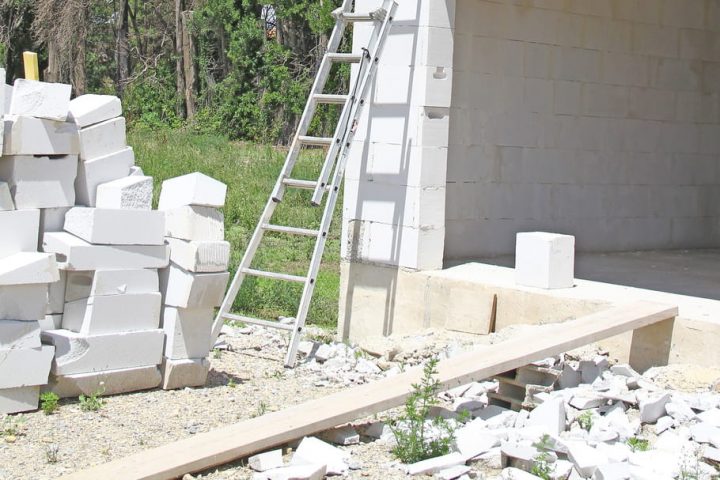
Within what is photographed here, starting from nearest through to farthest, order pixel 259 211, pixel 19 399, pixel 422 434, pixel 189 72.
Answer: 1. pixel 422 434
2. pixel 19 399
3. pixel 259 211
4. pixel 189 72

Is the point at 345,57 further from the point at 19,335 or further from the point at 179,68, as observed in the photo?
the point at 179,68

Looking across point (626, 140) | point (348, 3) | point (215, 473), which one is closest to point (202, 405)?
point (215, 473)

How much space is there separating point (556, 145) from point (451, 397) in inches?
142

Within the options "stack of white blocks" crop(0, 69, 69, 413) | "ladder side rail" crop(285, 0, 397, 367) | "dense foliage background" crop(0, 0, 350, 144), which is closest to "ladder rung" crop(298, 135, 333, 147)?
"ladder side rail" crop(285, 0, 397, 367)

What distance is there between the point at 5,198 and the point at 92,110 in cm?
79

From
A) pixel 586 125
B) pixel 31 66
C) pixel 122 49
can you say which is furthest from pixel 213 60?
pixel 31 66

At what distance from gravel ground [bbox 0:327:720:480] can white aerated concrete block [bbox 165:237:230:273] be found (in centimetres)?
83

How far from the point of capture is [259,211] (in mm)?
14336

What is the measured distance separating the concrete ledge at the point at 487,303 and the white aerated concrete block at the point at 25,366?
10.7ft

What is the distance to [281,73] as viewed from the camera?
1005 inches

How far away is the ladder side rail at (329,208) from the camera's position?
730cm

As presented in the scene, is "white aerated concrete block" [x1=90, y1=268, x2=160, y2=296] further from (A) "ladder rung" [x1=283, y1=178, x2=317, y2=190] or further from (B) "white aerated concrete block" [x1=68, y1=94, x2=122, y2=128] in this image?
(A) "ladder rung" [x1=283, y1=178, x2=317, y2=190]

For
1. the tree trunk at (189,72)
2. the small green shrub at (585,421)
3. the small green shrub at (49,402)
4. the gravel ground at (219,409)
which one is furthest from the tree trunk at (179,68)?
the small green shrub at (585,421)

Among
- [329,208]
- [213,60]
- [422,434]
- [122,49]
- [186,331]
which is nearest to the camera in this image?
[422,434]
